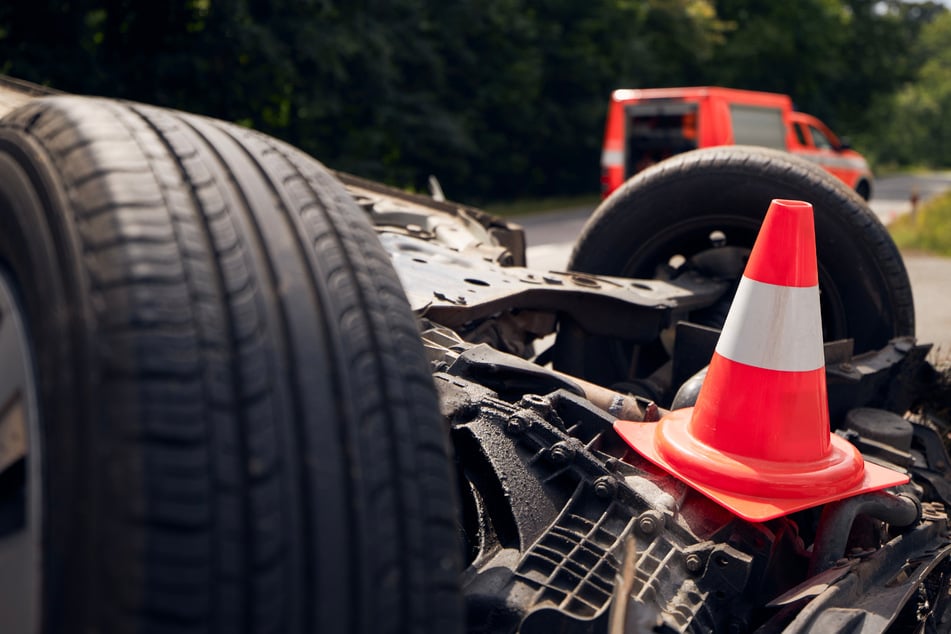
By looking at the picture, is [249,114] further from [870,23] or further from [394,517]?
[870,23]

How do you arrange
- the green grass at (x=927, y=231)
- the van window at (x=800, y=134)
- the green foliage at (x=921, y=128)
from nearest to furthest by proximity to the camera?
1. the green grass at (x=927, y=231)
2. the van window at (x=800, y=134)
3. the green foliage at (x=921, y=128)

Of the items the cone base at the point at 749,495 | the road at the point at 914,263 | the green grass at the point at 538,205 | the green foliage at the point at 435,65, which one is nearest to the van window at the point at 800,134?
the road at the point at 914,263

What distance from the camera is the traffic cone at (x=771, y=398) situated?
2.18 m

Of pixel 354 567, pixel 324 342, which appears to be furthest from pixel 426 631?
pixel 324 342

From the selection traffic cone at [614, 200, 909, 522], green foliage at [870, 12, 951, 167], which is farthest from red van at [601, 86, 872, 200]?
green foliage at [870, 12, 951, 167]

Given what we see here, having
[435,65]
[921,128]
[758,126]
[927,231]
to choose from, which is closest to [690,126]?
[758,126]

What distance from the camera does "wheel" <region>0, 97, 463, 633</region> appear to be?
111cm

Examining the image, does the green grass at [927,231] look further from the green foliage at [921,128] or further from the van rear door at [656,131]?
the green foliage at [921,128]

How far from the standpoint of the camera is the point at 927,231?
50.1ft

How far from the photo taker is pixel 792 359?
2244 mm

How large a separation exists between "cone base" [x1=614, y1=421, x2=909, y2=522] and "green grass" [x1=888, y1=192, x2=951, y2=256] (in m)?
11.9

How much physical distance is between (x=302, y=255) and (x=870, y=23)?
42638mm

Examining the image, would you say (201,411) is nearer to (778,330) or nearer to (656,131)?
(778,330)

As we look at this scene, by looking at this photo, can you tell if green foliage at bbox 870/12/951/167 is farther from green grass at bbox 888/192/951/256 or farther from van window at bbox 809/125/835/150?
van window at bbox 809/125/835/150
